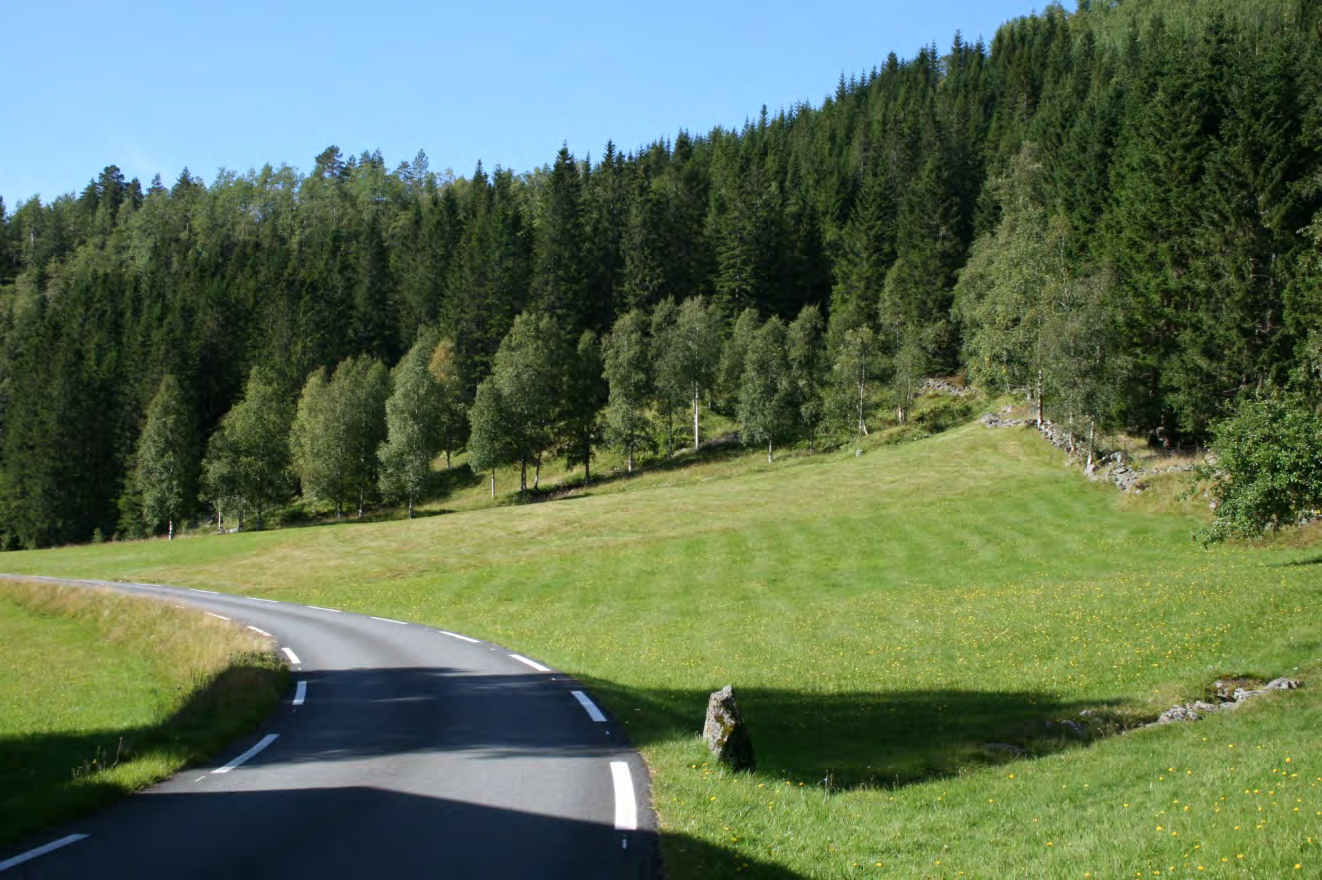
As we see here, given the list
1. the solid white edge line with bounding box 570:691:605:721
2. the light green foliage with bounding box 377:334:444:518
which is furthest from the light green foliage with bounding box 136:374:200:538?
the solid white edge line with bounding box 570:691:605:721

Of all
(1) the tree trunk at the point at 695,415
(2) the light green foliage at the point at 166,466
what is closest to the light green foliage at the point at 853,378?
(1) the tree trunk at the point at 695,415

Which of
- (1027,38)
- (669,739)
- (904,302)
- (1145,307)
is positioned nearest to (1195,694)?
(669,739)

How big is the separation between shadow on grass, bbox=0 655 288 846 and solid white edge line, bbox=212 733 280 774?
0.51 m

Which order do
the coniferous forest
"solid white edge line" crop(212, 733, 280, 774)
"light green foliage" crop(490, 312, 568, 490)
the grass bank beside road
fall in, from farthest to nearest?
"light green foliage" crop(490, 312, 568, 490)
the coniferous forest
"solid white edge line" crop(212, 733, 280, 774)
the grass bank beside road

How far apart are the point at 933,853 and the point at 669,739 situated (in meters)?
4.65

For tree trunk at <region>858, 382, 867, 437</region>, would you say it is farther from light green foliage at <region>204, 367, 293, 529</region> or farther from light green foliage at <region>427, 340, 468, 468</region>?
light green foliage at <region>204, 367, 293, 529</region>

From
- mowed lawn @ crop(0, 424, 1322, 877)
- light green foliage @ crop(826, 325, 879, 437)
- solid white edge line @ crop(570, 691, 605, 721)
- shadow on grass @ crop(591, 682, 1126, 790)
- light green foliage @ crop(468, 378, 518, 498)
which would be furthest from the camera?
light green foliage @ crop(826, 325, 879, 437)

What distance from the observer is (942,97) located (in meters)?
130

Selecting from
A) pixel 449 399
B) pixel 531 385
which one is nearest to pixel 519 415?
pixel 531 385

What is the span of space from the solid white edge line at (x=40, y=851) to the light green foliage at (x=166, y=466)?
253 ft

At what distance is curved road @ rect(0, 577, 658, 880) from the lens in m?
7.43

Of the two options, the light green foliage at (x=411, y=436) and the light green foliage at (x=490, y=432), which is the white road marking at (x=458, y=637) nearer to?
the light green foliage at (x=411, y=436)

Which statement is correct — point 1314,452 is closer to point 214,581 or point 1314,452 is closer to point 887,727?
point 887,727

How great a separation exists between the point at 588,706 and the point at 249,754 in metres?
5.49
